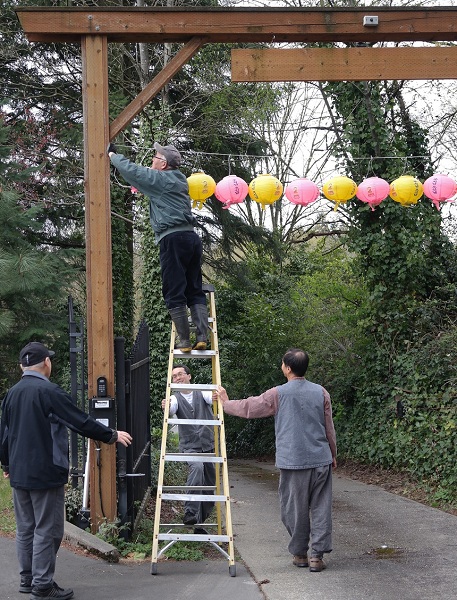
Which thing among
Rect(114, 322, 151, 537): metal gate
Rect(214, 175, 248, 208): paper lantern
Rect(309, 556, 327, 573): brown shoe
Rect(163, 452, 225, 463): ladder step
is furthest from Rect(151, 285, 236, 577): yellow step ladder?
Rect(214, 175, 248, 208): paper lantern

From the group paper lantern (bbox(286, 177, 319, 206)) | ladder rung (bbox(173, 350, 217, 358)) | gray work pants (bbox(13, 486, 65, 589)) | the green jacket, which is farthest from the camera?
paper lantern (bbox(286, 177, 319, 206))

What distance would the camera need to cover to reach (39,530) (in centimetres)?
555

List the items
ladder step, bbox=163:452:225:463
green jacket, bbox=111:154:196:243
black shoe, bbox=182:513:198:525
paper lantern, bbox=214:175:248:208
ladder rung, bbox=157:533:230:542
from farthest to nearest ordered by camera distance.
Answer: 1. paper lantern, bbox=214:175:248:208
2. black shoe, bbox=182:513:198:525
3. green jacket, bbox=111:154:196:243
4. ladder step, bbox=163:452:225:463
5. ladder rung, bbox=157:533:230:542

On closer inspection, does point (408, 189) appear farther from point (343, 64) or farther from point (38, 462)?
point (38, 462)

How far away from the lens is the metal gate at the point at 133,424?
24.0ft

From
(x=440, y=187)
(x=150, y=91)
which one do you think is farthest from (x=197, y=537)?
(x=440, y=187)

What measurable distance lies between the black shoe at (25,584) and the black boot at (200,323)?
240cm

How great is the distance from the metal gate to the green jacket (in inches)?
46.1

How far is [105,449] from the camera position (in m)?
7.18

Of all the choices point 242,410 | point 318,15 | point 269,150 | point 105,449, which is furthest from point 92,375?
point 269,150

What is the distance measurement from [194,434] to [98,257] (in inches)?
76.4

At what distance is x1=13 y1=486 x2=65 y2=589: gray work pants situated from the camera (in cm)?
551

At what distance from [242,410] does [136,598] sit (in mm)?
1652

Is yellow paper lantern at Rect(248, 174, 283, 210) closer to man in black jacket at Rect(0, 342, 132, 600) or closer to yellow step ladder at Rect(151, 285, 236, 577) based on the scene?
yellow step ladder at Rect(151, 285, 236, 577)
